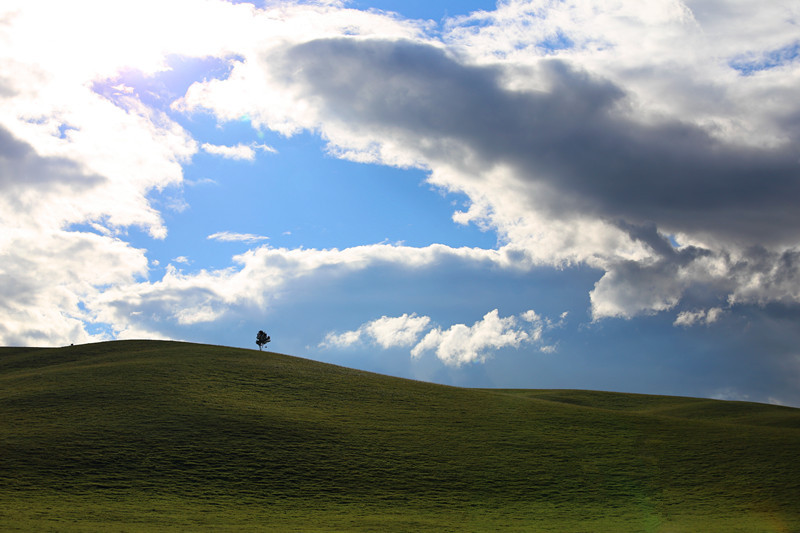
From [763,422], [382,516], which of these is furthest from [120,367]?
[763,422]

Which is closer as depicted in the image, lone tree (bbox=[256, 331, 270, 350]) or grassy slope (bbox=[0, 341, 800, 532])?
grassy slope (bbox=[0, 341, 800, 532])

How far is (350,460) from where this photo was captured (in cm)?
3956

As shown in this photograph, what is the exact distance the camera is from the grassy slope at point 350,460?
30891 mm

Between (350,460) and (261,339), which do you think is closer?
(350,460)

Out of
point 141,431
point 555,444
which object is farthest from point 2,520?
point 555,444

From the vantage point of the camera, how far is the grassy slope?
30891mm

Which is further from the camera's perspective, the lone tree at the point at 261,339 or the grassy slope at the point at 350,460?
the lone tree at the point at 261,339

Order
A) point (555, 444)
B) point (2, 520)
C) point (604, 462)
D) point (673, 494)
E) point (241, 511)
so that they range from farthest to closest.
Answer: point (555, 444), point (604, 462), point (673, 494), point (241, 511), point (2, 520)

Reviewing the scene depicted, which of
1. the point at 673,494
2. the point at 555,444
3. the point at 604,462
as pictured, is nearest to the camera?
the point at 673,494

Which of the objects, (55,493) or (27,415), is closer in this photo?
(55,493)

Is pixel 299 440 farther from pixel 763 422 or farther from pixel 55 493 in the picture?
pixel 763 422

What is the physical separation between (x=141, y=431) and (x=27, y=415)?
10317 millimetres

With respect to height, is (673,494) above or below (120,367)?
below

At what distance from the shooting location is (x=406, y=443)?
142ft
